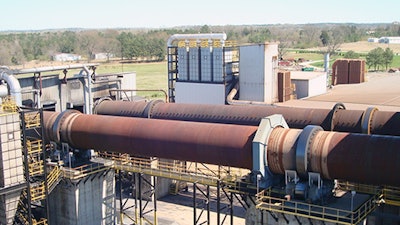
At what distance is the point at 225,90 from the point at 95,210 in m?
19.6

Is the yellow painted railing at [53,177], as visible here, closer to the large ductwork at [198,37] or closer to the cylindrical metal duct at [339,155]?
the cylindrical metal duct at [339,155]

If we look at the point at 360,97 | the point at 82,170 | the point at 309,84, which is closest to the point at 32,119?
the point at 82,170

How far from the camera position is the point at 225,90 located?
4609 centimetres

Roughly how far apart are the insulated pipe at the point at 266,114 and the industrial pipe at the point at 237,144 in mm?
3632

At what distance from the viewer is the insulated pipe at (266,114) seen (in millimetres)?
24594

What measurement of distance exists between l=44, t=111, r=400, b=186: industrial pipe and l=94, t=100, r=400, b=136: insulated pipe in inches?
143

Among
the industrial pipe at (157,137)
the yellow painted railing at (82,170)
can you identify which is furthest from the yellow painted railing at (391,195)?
the yellow painted railing at (82,170)

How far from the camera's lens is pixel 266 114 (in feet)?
92.3

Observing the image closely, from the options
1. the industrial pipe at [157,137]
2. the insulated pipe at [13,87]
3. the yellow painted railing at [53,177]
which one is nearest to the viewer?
the industrial pipe at [157,137]

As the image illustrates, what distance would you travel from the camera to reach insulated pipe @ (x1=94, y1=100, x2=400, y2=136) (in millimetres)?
24594

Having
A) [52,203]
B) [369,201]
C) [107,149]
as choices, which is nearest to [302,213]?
[369,201]

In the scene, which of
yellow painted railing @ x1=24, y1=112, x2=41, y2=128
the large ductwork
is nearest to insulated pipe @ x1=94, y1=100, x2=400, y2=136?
yellow painted railing @ x1=24, y1=112, x2=41, y2=128

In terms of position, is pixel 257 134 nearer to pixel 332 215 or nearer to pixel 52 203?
pixel 332 215

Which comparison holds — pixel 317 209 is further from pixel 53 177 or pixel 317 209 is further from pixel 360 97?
pixel 360 97
